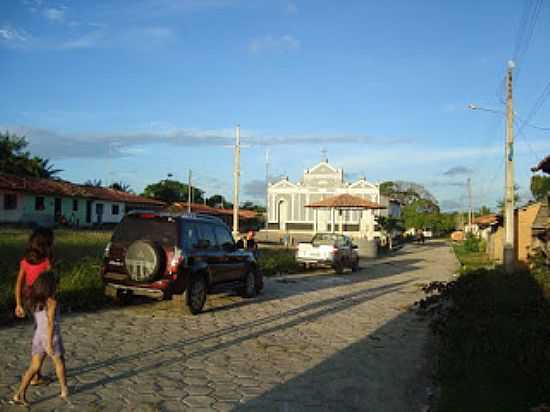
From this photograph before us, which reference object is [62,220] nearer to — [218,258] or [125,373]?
[218,258]

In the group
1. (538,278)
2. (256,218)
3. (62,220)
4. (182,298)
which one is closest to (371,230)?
(256,218)

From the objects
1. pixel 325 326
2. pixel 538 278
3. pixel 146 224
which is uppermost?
pixel 146 224

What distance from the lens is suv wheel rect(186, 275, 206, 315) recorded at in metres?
10.1

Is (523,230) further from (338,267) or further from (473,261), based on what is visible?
(473,261)

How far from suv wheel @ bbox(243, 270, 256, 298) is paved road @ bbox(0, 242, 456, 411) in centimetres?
69

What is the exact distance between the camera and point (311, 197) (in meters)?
57.7

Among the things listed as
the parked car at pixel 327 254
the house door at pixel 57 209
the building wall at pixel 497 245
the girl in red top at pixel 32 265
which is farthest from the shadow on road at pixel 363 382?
the house door at pixel 57 209

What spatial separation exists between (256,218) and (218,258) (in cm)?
6117

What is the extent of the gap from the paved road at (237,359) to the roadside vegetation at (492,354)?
0.52 meters

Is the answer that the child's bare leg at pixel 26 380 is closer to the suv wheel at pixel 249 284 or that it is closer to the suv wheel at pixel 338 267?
the suv wheel at pixel 249 284

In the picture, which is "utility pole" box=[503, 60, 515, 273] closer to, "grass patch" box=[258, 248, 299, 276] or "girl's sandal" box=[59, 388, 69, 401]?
"grass patch" box=[258, 248, 299, 276]

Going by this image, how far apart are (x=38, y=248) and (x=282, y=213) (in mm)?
53489

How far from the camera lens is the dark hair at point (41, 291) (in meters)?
5.07

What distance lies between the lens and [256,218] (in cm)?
7244
